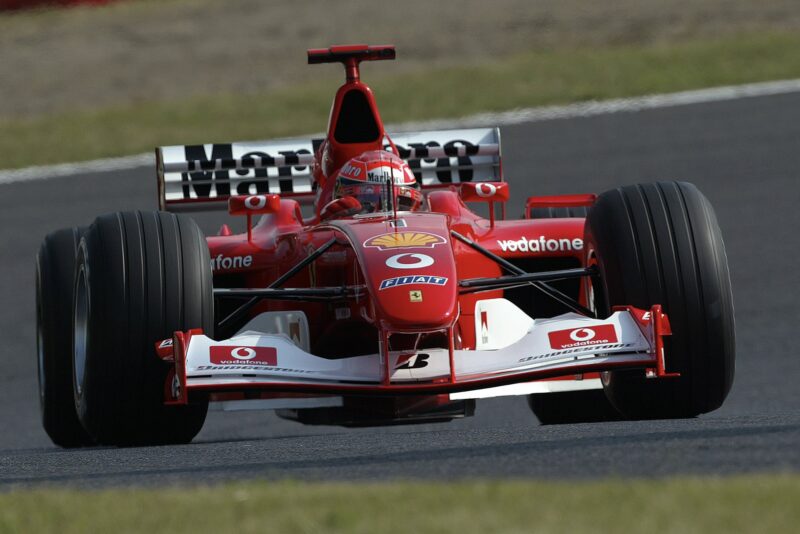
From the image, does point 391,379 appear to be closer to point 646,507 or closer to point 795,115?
point 646,507

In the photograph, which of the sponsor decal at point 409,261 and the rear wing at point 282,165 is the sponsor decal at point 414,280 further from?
the rear wing at point 282,165

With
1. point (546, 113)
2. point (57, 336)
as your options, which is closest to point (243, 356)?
point (57, 336)

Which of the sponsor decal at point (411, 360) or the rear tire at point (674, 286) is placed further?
the rear tire at point (674, 286)

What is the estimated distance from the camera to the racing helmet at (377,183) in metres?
7.62

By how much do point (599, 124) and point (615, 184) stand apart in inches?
76.9

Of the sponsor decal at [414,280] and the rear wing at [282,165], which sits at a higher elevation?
the rear wing at [282,165]

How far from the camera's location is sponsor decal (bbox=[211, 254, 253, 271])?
7809 millimetres

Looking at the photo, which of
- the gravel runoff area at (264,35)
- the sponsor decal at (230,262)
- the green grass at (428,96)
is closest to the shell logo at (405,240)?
the sponsor decal at (230,262)

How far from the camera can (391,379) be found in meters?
6.22

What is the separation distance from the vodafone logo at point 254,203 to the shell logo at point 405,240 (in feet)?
3.65

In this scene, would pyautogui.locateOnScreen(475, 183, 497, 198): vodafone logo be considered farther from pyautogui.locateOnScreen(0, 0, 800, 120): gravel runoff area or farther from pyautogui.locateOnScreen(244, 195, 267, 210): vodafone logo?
pyautogui.locateOnScreen(0, 0, 800, 120): gravel runoff area

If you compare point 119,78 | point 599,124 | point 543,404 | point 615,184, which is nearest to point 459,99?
point 599,124

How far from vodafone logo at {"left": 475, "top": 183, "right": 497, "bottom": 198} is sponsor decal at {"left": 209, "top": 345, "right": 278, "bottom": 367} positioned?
1.79 meters

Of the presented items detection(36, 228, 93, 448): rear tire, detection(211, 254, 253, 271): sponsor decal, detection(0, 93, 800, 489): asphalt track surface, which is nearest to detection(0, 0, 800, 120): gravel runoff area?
detection(0, 93, 800, 489): asphalt track surface
